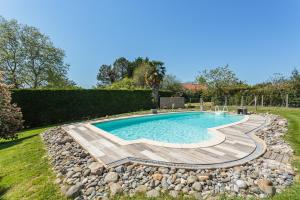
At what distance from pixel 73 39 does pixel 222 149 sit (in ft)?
64.0

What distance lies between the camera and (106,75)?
52.1 metres

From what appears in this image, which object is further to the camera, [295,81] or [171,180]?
[295,81]

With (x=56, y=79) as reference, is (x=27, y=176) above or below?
below

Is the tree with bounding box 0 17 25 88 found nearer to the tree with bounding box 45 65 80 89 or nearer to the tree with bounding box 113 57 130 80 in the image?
the tree with bounding box 45 65 80 89

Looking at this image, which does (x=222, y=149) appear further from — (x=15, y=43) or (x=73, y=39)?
(x=15, y=43)

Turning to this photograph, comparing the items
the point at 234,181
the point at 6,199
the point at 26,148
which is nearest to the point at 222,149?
the point at 234,181

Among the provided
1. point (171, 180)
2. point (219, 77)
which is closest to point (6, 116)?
point (171, 180)

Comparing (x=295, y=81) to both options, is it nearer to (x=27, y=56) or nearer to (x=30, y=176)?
(x=30, y=176)

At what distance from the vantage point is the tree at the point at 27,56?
20562mm

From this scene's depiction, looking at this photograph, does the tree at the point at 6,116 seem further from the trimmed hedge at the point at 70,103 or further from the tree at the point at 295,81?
the tree at the point at 295,81

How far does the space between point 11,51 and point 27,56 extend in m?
1.61

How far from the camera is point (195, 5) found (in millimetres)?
14992

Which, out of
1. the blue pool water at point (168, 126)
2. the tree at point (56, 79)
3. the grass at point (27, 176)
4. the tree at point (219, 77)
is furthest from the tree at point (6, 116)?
the tree at point (219, 77)

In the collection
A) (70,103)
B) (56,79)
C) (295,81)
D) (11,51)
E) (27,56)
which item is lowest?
(70,103)
